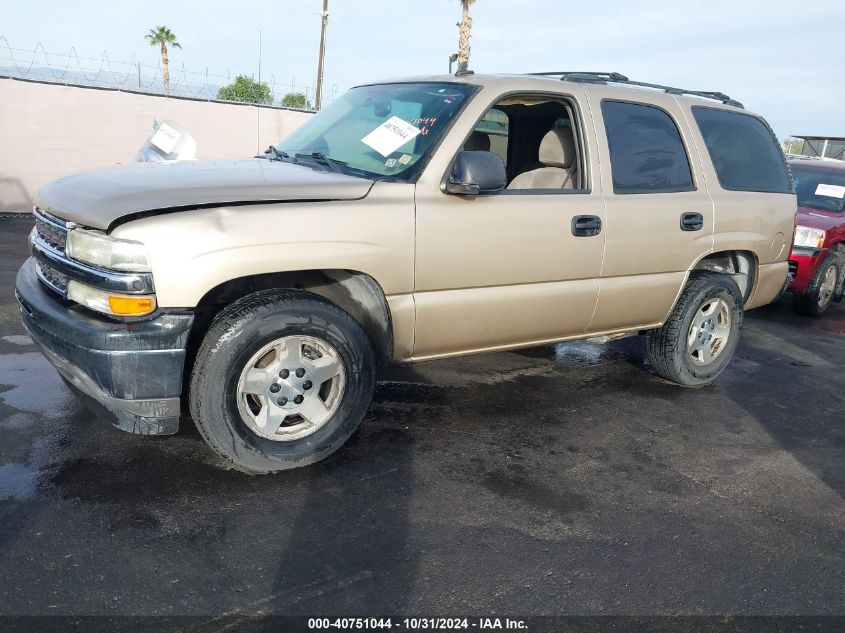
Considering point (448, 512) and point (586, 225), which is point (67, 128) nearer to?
point (586, 225)

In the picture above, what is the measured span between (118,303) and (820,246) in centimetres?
734

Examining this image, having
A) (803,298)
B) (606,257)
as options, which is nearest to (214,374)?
(606,257)

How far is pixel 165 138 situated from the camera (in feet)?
22.9

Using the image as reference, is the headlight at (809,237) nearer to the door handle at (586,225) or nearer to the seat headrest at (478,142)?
the seat headrest at (478,142)

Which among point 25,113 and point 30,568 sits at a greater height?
point 25,113

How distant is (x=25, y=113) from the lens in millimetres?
12047

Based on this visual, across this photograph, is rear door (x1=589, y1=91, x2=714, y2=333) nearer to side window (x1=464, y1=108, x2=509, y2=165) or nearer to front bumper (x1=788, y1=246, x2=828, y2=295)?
side window (x1=464, y1=108, x2=509, y2=165)

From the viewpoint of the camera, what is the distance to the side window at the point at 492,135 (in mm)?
4483

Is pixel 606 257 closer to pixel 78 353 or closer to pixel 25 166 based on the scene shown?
pixel 78 353

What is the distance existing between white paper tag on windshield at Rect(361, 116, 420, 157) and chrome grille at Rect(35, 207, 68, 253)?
1561mm

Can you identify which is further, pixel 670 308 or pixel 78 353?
pixel 670 308

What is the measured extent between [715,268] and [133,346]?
12.8ft

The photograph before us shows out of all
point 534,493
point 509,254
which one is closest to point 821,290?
point 509,254

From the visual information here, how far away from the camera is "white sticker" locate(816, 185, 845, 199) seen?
8.44 meters
